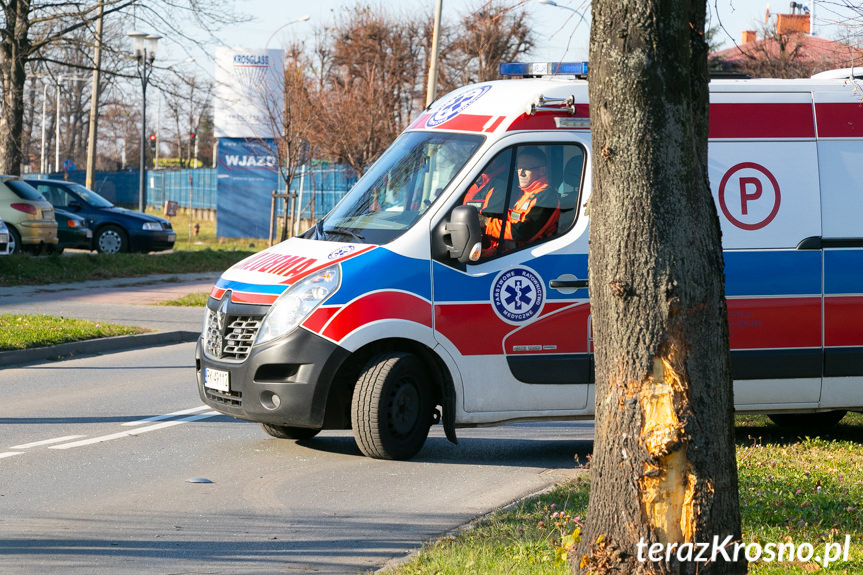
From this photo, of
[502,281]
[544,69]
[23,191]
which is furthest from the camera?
[23,191]

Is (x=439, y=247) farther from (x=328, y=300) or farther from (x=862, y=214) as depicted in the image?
(x=862, y=214)

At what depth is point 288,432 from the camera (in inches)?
327

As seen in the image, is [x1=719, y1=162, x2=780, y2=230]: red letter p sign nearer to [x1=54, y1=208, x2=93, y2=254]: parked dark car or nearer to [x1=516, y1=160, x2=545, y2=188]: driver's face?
[x1=516, y1=160, x2=545, y2=188]: driver's face

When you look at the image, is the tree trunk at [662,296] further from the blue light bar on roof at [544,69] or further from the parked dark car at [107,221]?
the parked dark car at [107,221]

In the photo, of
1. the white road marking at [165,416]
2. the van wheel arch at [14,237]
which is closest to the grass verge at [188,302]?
the van wheel arch at [14,237]

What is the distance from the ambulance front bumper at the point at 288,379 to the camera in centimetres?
718

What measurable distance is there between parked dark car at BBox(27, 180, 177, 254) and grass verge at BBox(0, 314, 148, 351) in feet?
36.6

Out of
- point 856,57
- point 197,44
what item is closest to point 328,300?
point 856,57

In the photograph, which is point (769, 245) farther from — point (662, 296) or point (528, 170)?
point (662, 296)

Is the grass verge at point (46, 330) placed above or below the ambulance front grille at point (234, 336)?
below

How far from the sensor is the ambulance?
7277 millimetres

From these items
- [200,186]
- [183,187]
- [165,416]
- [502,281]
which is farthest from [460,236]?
[183,187]

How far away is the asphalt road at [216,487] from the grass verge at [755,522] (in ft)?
1.22

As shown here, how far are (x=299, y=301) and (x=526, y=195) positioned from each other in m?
1.69
